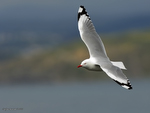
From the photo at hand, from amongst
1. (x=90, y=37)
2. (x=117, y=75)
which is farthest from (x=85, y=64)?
(x=117, y=75)

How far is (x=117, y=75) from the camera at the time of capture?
20.6 ft

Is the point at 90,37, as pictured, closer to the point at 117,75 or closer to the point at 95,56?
the point at 95,56

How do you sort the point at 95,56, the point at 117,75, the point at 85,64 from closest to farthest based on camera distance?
the point at 117,75 → the point at 85,64 → the point at 95,56

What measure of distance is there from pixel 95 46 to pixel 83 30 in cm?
69

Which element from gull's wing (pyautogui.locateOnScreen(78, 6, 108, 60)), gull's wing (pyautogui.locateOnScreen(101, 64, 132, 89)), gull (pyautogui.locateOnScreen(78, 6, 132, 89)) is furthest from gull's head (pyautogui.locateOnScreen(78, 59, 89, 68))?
gull's wing (pyautogui.locateOnScreen(101, 64, 132, 89))

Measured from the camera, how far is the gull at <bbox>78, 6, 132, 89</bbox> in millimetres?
6257

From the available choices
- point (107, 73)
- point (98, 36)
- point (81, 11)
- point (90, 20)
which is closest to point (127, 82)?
point (107, 73)

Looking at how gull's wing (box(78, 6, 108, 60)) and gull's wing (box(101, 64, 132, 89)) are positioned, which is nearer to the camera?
gull's wing (box(101, 64, 132, 89))

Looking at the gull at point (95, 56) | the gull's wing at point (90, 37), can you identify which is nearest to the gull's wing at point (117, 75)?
the gull at point (95, 56)

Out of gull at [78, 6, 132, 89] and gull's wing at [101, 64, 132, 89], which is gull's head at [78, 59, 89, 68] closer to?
gull at [78, 6, 132, 89]

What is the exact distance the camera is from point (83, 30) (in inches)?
326

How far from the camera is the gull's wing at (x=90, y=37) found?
7.71m

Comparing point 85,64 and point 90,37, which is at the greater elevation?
point 90,37

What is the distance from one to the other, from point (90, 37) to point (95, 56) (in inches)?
27.5
